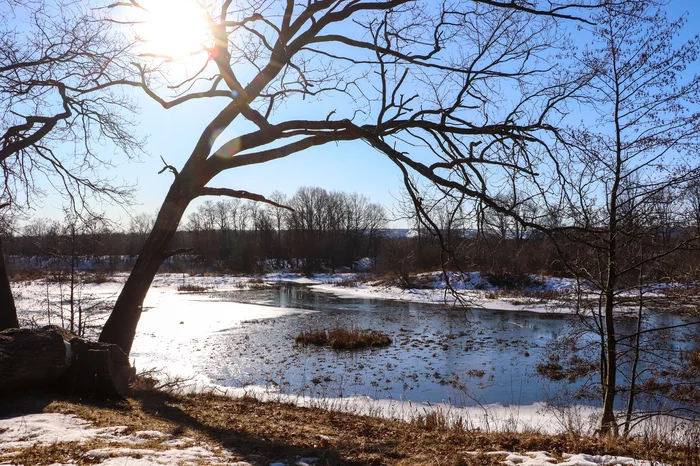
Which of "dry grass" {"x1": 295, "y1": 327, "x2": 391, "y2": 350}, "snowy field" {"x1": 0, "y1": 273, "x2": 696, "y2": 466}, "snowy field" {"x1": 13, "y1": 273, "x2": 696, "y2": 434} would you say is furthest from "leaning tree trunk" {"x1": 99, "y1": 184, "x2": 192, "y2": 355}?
"dry grass" {"x1": 295, "y1": 327, "x2": 391, "y2": 350}

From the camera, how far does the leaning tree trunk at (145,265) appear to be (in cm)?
786

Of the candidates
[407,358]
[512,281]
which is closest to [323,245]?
[512,281]

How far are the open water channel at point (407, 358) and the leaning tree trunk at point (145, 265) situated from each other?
4281 millimetres

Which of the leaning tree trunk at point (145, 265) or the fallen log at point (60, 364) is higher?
the leaning tree trunk at point (145, 265)

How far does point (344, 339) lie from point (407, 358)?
3.07m

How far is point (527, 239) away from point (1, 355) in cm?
697

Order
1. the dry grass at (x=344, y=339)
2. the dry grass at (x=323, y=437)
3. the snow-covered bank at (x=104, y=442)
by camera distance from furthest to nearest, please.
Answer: the dry grass at (x=344, y=339) < the dry grass at (x=323, y=437) < the snow-covered bank at (x=104, y=442)

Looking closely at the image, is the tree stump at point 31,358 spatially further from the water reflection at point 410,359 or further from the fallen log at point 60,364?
the water reflection at point 410,359

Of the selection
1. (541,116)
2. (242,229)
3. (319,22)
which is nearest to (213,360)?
(319,22)

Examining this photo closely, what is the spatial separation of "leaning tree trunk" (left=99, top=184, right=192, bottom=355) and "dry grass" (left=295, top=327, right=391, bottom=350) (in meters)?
9.91

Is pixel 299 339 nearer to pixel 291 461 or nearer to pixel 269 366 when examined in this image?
pixel 269 366

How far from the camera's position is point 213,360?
1475 cm

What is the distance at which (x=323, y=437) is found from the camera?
18.0 feet

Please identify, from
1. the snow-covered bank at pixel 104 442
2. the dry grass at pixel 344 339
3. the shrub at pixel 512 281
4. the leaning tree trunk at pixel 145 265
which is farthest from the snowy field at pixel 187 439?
the shrub at pixel 512 281
